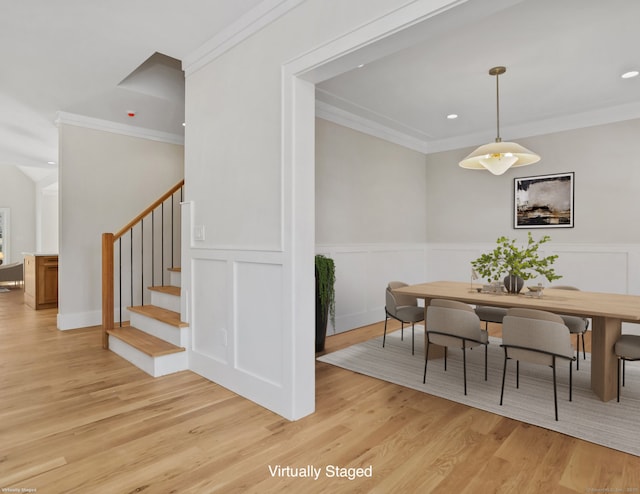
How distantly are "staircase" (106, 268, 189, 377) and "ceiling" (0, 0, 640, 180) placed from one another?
2256 millimetres

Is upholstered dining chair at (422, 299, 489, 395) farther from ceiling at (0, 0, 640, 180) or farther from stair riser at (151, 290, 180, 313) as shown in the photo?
stair riser at (151, 290, 180, 313)

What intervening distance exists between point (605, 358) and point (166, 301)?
13.1ft

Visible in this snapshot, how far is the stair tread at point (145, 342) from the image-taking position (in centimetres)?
324

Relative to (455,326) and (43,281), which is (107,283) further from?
(455,326)

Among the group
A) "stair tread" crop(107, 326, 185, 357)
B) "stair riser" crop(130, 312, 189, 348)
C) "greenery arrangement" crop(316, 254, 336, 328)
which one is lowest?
"stair tread" crop(107, 326, 185, 357)

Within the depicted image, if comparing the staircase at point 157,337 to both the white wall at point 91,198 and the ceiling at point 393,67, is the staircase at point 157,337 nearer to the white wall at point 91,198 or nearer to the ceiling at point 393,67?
the white wall at point 91,198

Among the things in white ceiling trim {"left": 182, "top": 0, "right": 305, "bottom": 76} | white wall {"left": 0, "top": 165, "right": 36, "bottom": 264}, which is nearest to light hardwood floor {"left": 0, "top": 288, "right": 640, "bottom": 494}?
white ceiling trim {"left": 182, "top": 0, "right": 305, "bottom": 76}

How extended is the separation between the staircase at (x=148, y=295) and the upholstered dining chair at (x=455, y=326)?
7.04 feet

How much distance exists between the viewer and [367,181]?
205 inches

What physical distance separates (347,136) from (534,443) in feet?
12.7

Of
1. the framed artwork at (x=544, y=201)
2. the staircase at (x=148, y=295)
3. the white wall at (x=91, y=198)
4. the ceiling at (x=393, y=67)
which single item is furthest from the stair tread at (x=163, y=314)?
the framed artwork at (x=544, y=201)

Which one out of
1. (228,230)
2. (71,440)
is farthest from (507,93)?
(71,440)

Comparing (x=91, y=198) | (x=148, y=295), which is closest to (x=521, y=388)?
(x=148, y=295)

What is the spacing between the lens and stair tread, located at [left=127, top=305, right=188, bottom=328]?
11.2ft
